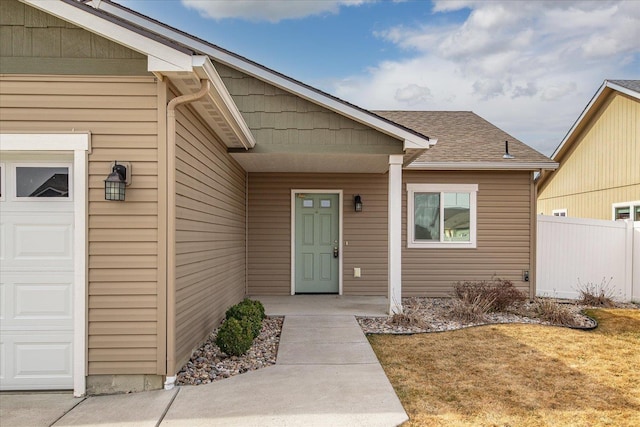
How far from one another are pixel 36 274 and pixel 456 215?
745 centimetres

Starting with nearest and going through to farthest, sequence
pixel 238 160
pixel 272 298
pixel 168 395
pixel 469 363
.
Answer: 1. pixel 168 395
2. pixel 469 363
3. pixel 238 160
4. pixel 272 298

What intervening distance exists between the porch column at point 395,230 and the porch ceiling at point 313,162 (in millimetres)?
280

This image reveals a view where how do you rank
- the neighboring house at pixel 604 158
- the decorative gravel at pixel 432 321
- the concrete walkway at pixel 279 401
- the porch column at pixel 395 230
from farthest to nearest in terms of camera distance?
the neighboring house at pixel 604 158 < the porch column at pixel 395 230 < the decorative gravel at pixel 432 321 < the concrete walkway at pixel 279 401

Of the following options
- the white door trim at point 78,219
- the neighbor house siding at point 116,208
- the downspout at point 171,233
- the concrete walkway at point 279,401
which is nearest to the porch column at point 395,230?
the concrete walkway at point 279,401

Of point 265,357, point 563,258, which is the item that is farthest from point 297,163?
point 563,258

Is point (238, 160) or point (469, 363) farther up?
point (238, 160)

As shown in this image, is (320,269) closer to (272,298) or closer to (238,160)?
(272,298)

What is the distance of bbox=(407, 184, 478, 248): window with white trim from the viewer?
878 cm

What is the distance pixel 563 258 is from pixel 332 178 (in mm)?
5287

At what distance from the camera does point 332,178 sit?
28.5 ft

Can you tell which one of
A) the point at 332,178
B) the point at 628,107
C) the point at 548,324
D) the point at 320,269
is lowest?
the point at 548,324

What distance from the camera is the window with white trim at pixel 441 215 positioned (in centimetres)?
878

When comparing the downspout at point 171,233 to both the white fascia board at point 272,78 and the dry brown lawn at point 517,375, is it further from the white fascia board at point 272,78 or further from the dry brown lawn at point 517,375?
the white fascia board at point 272,78

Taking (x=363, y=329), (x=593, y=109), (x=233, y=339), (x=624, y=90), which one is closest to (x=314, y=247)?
(x=363, y=329)
